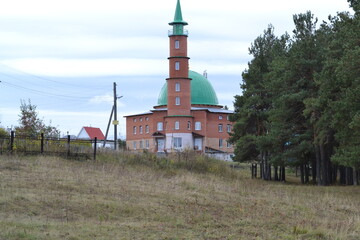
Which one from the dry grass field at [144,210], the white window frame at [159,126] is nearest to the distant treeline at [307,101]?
the dry grass field at [144,210]

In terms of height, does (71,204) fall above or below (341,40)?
below

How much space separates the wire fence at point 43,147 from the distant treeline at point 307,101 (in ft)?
42.7

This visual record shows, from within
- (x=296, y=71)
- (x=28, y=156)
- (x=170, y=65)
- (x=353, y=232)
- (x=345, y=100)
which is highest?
(x=170, y=65)

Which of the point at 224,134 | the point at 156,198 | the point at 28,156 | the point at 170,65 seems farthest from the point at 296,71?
the point at 224,134

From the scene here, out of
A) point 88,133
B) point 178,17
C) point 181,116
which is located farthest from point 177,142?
point 88,133

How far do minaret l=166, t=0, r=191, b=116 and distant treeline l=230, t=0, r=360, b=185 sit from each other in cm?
2423

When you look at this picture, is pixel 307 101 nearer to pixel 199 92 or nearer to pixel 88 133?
pixel 199 92

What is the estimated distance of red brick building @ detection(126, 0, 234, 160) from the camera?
78562 mm

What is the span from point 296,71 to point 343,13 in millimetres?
8116

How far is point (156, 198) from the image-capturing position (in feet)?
62.9

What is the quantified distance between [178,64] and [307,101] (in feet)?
144

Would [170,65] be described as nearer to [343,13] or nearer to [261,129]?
[261,129]

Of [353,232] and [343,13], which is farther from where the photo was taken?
[343,13]

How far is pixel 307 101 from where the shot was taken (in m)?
35.7
